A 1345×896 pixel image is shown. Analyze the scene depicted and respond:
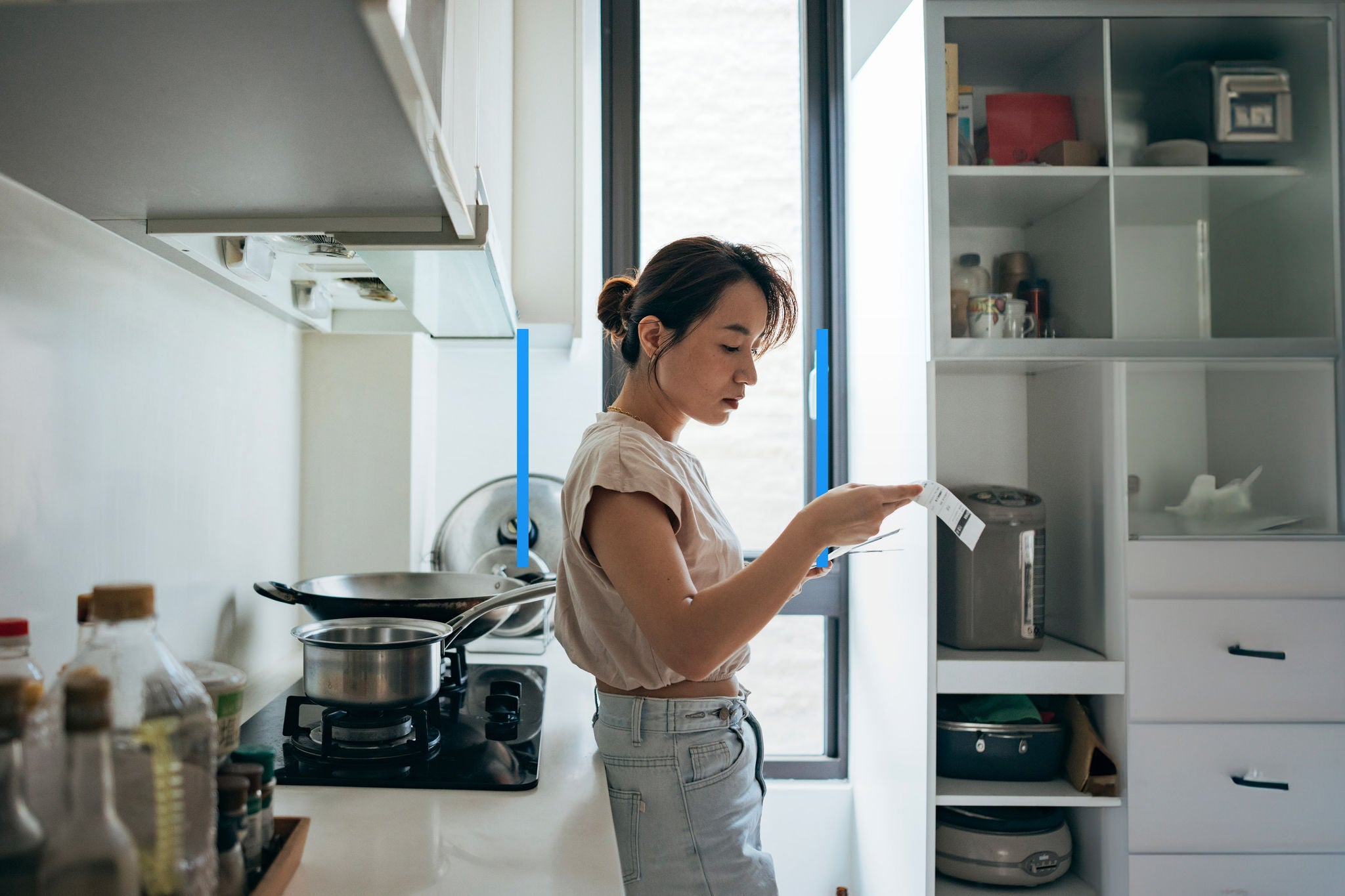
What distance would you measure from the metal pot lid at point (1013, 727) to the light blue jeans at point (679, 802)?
0.81m

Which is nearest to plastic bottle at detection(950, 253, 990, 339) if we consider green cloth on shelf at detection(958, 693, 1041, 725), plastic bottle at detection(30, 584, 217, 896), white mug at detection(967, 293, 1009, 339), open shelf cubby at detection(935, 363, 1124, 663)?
white mug at detection(967, 293, 1009, 339)

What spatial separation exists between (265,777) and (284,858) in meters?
0.06

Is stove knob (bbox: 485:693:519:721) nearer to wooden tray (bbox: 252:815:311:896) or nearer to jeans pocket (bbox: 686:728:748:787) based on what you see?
jeans pocket (bbox: 686:728:748:787)

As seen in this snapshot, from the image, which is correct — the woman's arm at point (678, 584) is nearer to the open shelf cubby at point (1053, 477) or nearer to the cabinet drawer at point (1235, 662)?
the open shelf cubby at point (1053, 477)

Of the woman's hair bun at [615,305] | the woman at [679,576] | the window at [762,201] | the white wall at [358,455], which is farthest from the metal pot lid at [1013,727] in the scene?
the white wall at [358,455]

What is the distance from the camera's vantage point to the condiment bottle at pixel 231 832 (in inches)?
20.8

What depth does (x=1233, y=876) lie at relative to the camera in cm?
166

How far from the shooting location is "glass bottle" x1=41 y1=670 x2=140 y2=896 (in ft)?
1.23

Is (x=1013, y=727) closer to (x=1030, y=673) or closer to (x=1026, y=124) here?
(x=1030, y=673)

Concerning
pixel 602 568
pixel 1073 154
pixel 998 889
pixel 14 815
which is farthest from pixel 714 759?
pixel 1073 154

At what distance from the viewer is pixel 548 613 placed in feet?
6.74

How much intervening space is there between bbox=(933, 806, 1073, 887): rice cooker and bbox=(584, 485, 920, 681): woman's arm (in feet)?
3.54

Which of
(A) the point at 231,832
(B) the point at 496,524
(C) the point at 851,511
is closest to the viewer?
(A) the point at 231,832

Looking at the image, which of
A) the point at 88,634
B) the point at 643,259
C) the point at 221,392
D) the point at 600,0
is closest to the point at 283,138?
the point at 88,634
